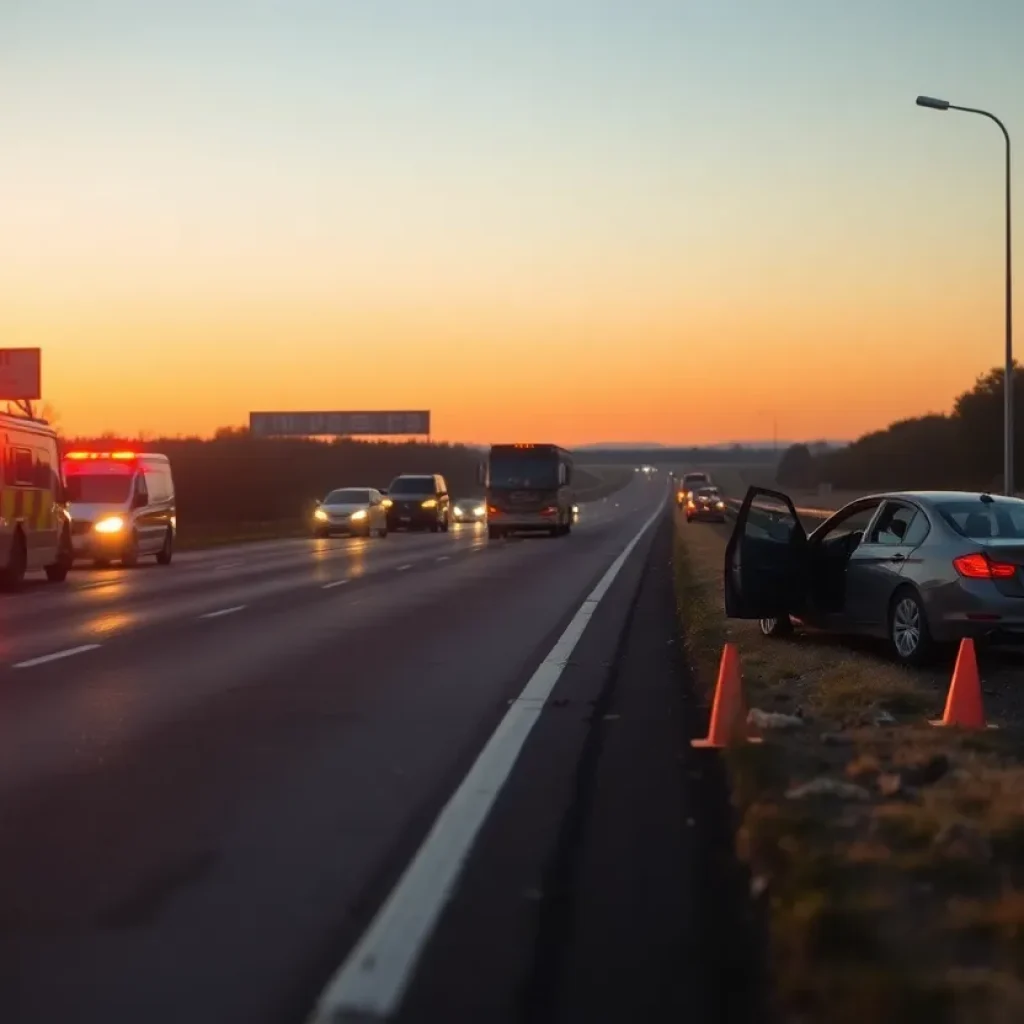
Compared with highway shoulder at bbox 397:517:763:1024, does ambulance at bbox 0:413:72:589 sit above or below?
above

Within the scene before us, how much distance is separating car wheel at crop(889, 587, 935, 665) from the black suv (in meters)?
48.4

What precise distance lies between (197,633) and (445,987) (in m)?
13.0

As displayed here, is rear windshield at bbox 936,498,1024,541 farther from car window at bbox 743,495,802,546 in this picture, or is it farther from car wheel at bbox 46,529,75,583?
car wheel at bbox 46,529,75,583

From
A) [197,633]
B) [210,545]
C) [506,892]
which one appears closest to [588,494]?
[210,545]

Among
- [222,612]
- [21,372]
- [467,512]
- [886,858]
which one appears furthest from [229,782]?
[467,512]

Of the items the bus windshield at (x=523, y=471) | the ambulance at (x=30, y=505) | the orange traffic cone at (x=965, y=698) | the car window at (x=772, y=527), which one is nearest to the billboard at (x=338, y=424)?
the bus windshield at (x=523, y=471)

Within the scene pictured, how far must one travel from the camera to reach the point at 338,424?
105m

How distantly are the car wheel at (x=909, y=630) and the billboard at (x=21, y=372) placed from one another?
57696mm

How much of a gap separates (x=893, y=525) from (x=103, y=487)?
23084mm

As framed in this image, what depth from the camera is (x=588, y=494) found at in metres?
180

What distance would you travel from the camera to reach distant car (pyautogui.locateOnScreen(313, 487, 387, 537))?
54500mm

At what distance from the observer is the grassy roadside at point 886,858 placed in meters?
4.92

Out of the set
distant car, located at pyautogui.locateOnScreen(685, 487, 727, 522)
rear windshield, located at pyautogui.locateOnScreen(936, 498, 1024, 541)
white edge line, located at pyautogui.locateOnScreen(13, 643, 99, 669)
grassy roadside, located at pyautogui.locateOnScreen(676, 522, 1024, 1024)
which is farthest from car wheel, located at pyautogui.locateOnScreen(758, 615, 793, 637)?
distant car, located at pyautogui.locateOnScreen(685, 487, 727, 522)

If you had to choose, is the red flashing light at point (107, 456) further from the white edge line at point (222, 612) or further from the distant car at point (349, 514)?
the distant car at point (349, 514)
